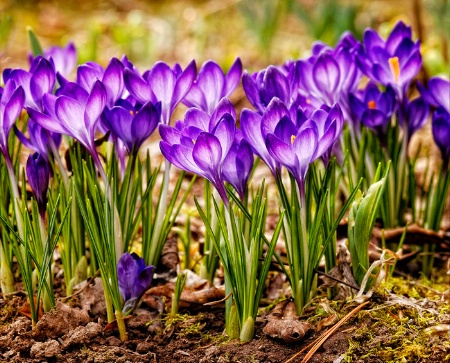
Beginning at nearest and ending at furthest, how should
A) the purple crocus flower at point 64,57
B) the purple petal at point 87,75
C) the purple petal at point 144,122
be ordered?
1. the purple petal at point 144,122
2. the purple petal at point 87,75
3. the purple crocus flower at point 64,57

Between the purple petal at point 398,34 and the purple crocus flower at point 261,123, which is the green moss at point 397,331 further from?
the purple petal at point 398,34

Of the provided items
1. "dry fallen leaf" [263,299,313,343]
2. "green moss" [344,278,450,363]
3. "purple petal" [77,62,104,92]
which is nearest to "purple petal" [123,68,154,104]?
"purple petal" [77,62,104,92]

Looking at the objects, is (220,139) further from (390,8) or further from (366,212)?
(390,8)

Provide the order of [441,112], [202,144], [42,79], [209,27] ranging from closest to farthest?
1. [202,144]
2. [42,79]
3. [441,112]
4. [209,27]

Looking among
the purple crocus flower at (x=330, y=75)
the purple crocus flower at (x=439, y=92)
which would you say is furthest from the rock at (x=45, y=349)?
the purple crocus flower at (x=439, y=92)

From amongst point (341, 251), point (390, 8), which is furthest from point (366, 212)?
point (390, 8)

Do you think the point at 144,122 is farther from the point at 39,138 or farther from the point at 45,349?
the point at 45,349

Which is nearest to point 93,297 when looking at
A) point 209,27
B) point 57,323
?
point 57,323
